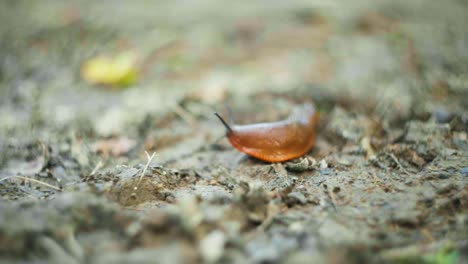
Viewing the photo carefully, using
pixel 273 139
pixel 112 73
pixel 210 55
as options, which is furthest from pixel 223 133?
pixel 210 55

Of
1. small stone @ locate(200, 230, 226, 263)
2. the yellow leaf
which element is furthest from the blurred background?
small stone @ locate(200, 230, 226, 263)

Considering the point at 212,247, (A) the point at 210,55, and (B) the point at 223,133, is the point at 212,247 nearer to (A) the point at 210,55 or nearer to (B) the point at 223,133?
(B) the point at 223,133

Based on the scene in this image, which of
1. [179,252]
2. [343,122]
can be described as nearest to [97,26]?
[343,122]

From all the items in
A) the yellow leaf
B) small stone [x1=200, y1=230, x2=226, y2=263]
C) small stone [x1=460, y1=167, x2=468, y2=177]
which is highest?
small stone [x1=200, y1=230, x2=226, y2=263]

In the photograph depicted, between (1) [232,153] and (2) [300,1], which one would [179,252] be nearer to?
(1) [232,153]

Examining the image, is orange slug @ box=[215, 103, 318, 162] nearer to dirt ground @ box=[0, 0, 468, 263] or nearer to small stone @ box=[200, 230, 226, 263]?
dirt ground @ box=[0, 0, 468, 263]

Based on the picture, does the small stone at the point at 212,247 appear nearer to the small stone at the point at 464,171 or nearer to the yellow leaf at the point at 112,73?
the small stone at the point at 464,171
